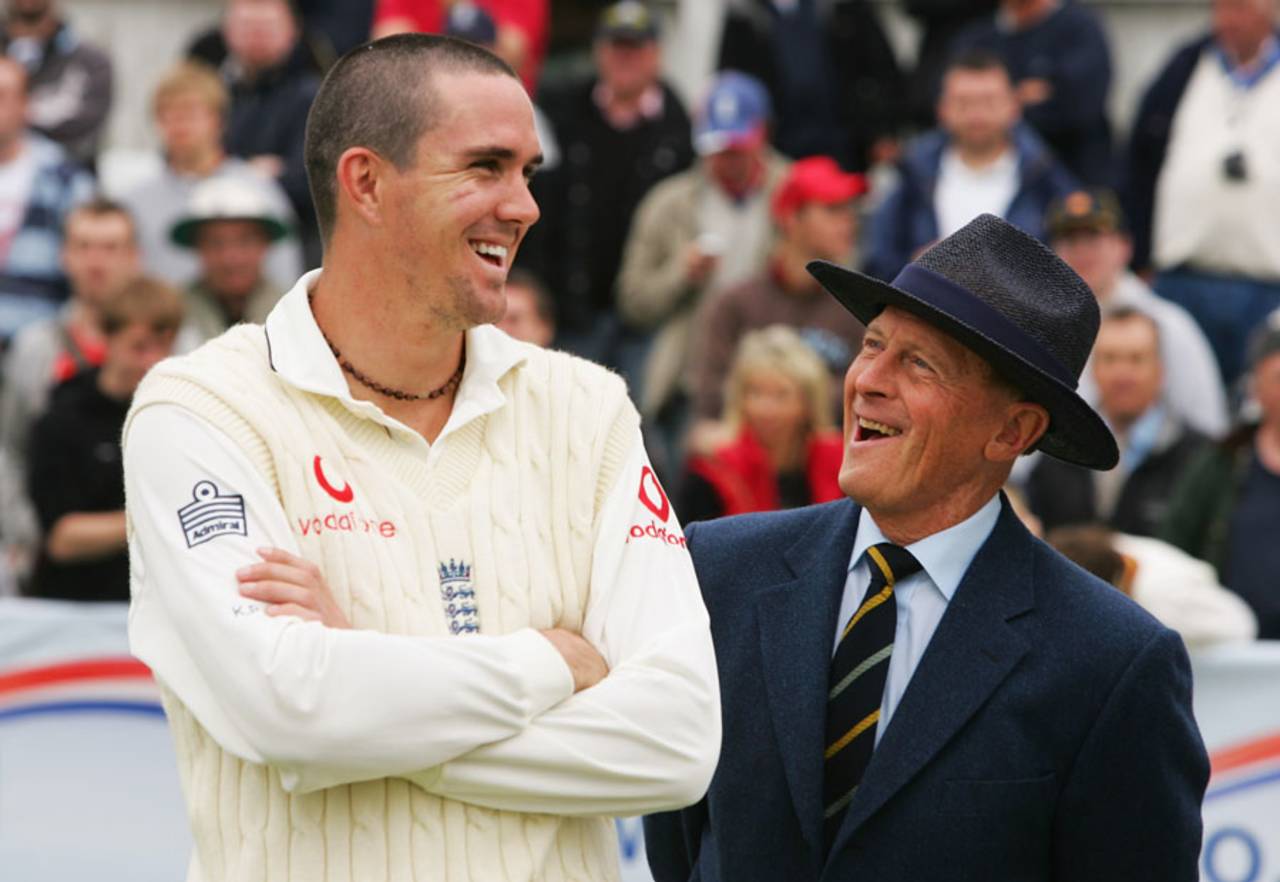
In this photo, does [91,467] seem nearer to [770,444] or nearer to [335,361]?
[770,444]

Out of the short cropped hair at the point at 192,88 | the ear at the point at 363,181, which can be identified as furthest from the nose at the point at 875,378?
the short cropped hair at the point at 192,88

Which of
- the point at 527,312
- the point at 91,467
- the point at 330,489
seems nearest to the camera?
the point at 330,489

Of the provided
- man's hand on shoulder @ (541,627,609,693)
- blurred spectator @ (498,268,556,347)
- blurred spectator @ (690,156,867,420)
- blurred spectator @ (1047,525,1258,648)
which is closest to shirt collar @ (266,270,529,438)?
man's hand on shoulder @ (541,627,609,693)

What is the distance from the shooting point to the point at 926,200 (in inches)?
422

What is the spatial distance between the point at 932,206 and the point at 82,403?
443cm

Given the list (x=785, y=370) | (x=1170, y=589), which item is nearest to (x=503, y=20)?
(x=785, y=370)

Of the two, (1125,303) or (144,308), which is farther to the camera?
(1125,303)

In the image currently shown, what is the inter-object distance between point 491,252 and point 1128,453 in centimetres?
607

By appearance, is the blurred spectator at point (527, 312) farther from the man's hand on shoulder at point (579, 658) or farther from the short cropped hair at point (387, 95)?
the man's hand on shoulder at point (579, 658)

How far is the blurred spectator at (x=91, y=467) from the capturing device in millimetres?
7996

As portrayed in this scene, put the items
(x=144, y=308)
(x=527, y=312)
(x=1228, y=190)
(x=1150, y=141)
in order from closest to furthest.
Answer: (x=144, y=308), (x=527, y=312), (x=1228, y=190), (x=1150, y=141)

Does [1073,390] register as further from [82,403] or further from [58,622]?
[82,403]

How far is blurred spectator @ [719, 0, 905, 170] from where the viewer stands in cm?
1234

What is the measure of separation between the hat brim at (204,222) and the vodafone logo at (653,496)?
636 cm
